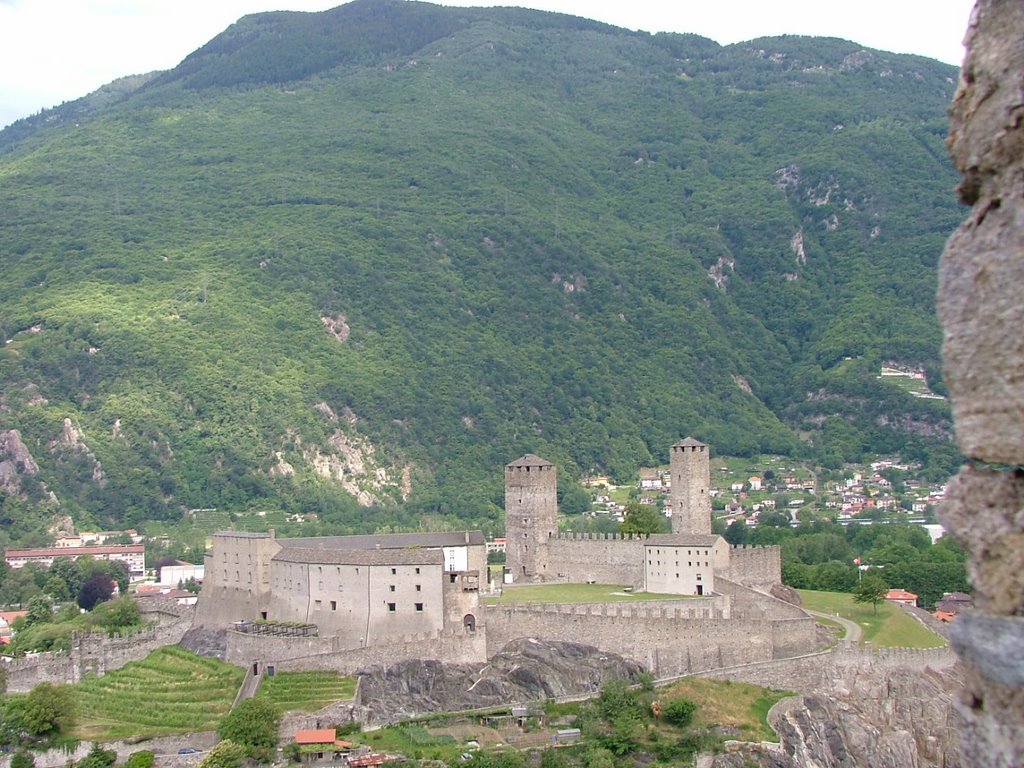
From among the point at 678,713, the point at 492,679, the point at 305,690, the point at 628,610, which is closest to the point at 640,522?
the point at 628,610

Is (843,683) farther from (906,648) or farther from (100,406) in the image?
(100,406)

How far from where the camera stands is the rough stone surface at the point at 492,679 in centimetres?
6206

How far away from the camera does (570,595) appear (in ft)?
235

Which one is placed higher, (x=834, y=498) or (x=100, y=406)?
(x=100, y=406)

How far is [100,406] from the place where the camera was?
541ft

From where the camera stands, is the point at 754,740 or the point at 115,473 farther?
the point at 115,473

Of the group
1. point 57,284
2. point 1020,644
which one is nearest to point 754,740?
point 1020,644

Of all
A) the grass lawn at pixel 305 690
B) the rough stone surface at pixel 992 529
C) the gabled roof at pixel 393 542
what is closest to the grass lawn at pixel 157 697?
the grass lawn at pixel 305 690

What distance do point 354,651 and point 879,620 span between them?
90.0 feet

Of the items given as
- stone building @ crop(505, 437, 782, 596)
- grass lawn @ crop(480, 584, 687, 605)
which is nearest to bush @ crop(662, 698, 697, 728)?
grass lawn @ crop(480, 584, 687, 605)

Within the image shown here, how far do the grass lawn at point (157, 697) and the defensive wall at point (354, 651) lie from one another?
1466mm

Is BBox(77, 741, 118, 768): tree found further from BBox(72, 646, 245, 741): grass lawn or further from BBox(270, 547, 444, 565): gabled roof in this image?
BBox(270, 547, 444, 565): gabled roof

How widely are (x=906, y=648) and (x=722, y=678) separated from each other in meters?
8.81

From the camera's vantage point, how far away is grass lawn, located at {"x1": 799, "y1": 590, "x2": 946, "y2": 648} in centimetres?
7119
